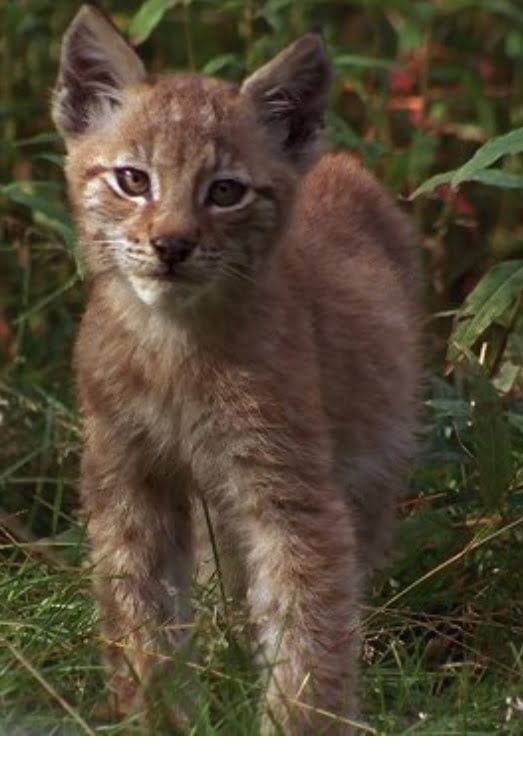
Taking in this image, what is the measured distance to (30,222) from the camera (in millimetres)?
10219

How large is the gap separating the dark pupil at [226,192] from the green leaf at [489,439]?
109 centimetres

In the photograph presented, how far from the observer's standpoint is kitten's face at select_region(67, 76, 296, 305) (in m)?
6.52

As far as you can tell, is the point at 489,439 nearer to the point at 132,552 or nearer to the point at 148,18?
Result: the point at 132,552

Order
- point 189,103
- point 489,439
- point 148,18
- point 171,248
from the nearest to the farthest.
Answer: point 171,248, point 189,103, point 489,439, point 148,18

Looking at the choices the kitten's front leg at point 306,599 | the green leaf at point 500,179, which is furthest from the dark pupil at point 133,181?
the green leaf at point 500,179

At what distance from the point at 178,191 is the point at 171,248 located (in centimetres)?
21

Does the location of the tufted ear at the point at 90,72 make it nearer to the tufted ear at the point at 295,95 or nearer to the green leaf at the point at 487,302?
the tufted ear at the point at 295,95

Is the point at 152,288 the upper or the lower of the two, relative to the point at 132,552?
upper

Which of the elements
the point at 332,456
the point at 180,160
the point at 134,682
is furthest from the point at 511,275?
the point at 134,682

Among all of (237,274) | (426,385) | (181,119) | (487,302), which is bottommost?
(426,385)

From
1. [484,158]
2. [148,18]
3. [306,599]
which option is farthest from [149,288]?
[148,18]

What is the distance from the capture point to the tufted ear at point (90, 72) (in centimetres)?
698

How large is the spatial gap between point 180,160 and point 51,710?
5.03ft

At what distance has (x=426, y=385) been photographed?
326 inches
